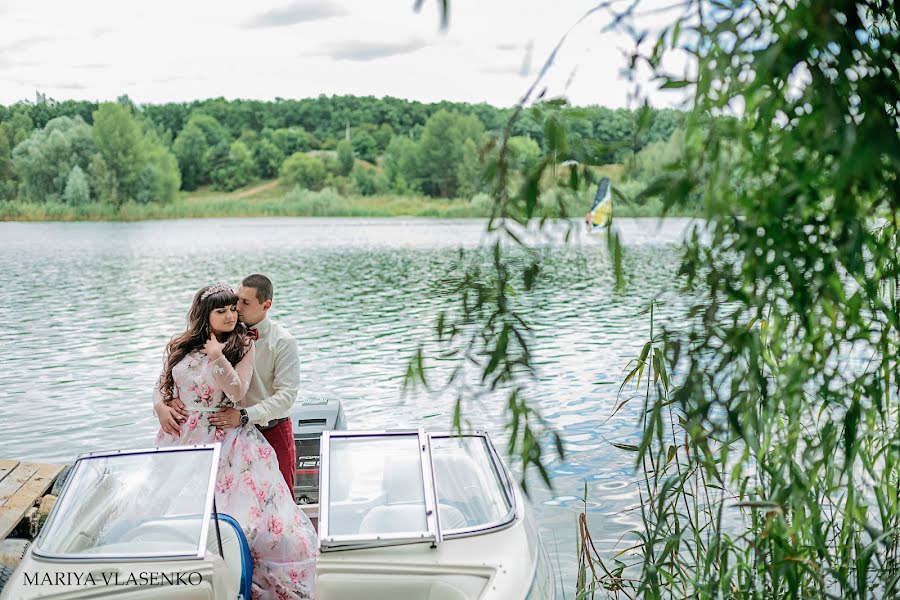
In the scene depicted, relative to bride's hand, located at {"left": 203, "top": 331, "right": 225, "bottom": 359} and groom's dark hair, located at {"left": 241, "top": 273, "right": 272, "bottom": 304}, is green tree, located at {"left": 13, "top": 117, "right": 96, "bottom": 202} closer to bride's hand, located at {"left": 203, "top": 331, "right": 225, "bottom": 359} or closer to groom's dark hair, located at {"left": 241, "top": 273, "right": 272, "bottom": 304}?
groom's dark hair, located at {"left": 241, "top": 273, "right": 272, "bottom": 304}

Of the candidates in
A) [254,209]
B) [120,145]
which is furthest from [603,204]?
[120,145]

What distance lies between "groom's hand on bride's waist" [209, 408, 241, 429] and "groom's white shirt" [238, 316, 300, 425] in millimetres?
126

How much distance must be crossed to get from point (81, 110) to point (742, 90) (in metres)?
65.5

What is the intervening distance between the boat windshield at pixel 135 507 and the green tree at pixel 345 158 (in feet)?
189

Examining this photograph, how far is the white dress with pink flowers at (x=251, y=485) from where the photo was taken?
366 cm

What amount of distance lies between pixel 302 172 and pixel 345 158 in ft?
10.2

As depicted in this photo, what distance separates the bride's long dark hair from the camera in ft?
12.6

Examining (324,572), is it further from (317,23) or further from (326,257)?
(317,23)

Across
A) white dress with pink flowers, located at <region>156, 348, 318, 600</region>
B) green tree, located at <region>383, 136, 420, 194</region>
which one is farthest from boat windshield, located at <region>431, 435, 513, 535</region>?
green tree, located at <region>383, 136, 420, 194</region>

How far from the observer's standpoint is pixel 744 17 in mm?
1509

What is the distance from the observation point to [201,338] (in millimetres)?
3871

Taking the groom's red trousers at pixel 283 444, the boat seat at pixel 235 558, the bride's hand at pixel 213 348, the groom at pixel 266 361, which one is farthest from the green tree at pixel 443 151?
the boat seat at pixel 235 558

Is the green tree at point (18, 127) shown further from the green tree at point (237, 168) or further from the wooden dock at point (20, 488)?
the wooden dock at point (20, 488)

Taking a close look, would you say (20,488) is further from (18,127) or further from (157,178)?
(18,127)
